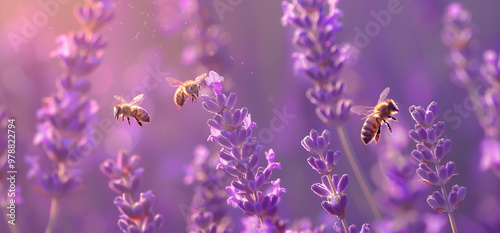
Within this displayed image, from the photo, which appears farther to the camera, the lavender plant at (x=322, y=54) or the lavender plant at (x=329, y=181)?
the lavender plant at (x=322, y=54)

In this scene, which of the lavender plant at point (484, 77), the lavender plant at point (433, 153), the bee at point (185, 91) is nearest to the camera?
the lavender plant at point (433, 153)

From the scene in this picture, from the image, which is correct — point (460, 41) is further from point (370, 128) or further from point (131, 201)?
point (131, 201)

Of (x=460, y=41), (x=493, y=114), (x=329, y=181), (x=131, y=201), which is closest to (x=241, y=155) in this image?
(x=329, y=181)

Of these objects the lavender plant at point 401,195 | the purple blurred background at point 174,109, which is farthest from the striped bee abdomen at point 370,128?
the purple blurred background at point 174,109

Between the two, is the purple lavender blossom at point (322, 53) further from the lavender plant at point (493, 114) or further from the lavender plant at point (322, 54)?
the lavender plant at point (493, 114)

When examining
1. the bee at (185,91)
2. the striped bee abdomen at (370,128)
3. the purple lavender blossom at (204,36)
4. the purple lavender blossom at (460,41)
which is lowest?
the striped bee abdomen at (370,128)

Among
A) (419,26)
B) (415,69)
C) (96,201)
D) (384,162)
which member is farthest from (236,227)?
(419,26)

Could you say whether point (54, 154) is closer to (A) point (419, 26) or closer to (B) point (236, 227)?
(B) point (236, 227)

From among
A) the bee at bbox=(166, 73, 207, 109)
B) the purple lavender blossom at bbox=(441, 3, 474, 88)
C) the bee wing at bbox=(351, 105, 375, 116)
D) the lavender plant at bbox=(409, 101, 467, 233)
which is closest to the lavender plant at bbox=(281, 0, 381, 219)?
the bee wing at bbox=(351, 105, 375, 116)
